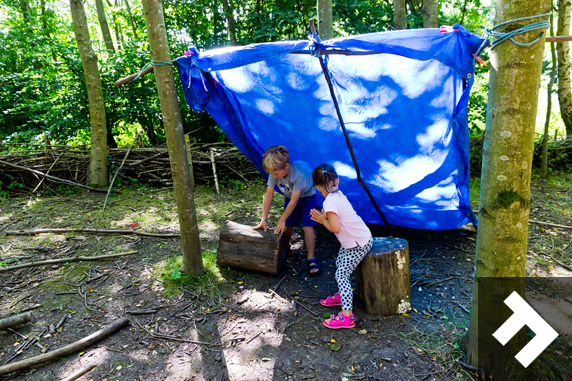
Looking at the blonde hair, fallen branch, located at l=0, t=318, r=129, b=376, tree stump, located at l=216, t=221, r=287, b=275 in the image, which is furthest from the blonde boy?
fallen branch, located at l=0, t=318, r=129, b=376

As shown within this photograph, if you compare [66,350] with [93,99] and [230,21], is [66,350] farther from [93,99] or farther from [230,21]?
[230,21]

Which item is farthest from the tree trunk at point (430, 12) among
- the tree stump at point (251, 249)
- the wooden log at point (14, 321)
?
the wooden log at point (14, 321)

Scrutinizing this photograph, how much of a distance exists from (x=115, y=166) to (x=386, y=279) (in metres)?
5.98

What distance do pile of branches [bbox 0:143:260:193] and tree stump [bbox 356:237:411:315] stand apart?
4.49m

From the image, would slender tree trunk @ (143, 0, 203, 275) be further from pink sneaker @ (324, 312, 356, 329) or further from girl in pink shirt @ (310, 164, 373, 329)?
pink sneaker @ (324, 312, 356, 329)

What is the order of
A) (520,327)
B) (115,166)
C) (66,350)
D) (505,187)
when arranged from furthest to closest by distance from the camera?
(115,166) → (66,350) → (520,327) → (505,187)

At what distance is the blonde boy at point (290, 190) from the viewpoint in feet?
10.0

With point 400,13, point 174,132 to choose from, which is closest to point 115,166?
point 174,132

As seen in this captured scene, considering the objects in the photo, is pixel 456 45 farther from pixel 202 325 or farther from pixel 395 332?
pixel 202 325

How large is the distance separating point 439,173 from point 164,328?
122 inches

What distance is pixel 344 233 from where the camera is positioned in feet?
8.58

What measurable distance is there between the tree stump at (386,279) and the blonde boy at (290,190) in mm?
779

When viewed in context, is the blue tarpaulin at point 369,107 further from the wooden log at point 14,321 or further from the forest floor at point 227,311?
the wooden log at point 14,321

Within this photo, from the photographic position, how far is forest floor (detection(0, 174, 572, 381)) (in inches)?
87.4
